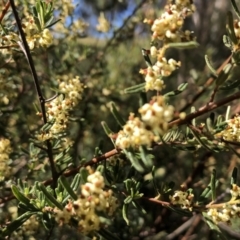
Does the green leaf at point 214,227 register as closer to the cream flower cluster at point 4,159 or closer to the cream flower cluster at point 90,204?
the cream flower cluster at point 90,204

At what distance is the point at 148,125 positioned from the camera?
2.28 feet

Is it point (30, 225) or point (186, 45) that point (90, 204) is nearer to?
point (186, 45)

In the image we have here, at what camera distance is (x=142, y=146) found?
0.75 m

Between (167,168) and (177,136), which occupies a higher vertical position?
(177,136)

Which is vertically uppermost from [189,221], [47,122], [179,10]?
[179,10]

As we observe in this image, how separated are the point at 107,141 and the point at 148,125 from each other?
3.93ft

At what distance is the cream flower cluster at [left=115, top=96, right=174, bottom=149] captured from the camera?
0.69 metres

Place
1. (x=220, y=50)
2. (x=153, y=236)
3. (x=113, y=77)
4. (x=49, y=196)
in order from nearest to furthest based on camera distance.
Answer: (x=49, y=196) < (x=153, y=236) < (x=113, y=77) < (x=220, y=50)

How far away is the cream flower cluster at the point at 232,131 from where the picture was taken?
89cm

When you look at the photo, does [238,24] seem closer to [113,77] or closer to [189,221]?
[189,221]

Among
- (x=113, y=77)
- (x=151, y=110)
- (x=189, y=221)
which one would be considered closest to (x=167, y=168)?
(x=189, y=221)

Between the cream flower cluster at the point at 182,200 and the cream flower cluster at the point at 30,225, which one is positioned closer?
the cream flower cluster at the point at 182,200

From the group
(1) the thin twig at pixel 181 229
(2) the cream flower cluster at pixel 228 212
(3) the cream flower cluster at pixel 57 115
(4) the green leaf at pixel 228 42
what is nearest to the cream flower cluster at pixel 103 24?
(1) the thin twig at pixel 181 229

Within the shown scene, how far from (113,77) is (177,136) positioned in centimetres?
147
